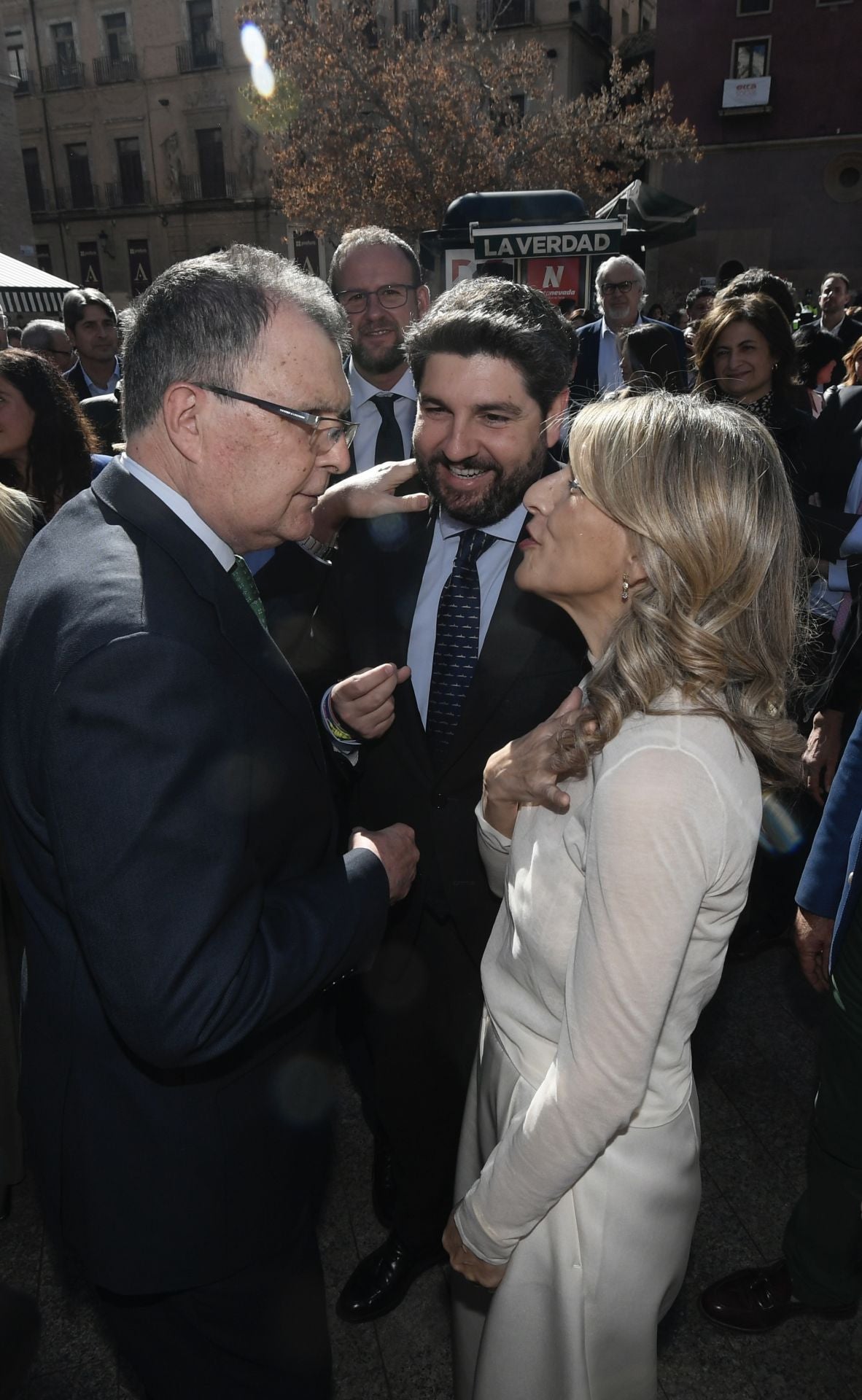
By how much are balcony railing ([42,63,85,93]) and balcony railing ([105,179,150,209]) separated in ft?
12.0

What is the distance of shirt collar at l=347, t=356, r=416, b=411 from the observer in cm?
395

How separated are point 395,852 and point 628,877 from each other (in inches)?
22.5

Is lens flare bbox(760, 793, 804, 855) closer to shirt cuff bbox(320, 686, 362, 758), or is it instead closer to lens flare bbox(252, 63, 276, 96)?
shirt cuff bbox(320, 686, 362, 758)

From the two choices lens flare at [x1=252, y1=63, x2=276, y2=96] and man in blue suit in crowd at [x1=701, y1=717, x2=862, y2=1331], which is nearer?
man in blue suit in crowd at [x1=701, y1=717, x2=862, y2=1331]

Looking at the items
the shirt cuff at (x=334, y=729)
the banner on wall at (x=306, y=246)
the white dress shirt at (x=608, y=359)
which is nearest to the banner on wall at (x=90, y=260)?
the banner on wall at (x=306, y=246)

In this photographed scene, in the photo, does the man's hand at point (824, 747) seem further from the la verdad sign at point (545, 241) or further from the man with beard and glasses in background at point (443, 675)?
the la verdad sign at point (545, 241)

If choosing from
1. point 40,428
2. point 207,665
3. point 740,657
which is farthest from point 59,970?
point 40,428

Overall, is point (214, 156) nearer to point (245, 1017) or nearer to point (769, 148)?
point (769, 148)

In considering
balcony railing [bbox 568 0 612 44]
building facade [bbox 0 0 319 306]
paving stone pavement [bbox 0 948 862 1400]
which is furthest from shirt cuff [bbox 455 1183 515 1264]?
balcony railing [bbox 568 0 612 44]

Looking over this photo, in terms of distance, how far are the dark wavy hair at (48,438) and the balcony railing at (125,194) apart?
37.3 meters

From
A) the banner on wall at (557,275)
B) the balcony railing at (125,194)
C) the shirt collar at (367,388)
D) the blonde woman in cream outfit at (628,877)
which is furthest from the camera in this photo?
the balcony railing at (125,194)

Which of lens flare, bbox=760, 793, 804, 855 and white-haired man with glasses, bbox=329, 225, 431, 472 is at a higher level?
white-haired man with glasses, bbox=329, 225, 431, 472

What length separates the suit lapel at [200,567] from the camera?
128 centimetres

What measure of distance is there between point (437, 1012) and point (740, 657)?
1.29m
